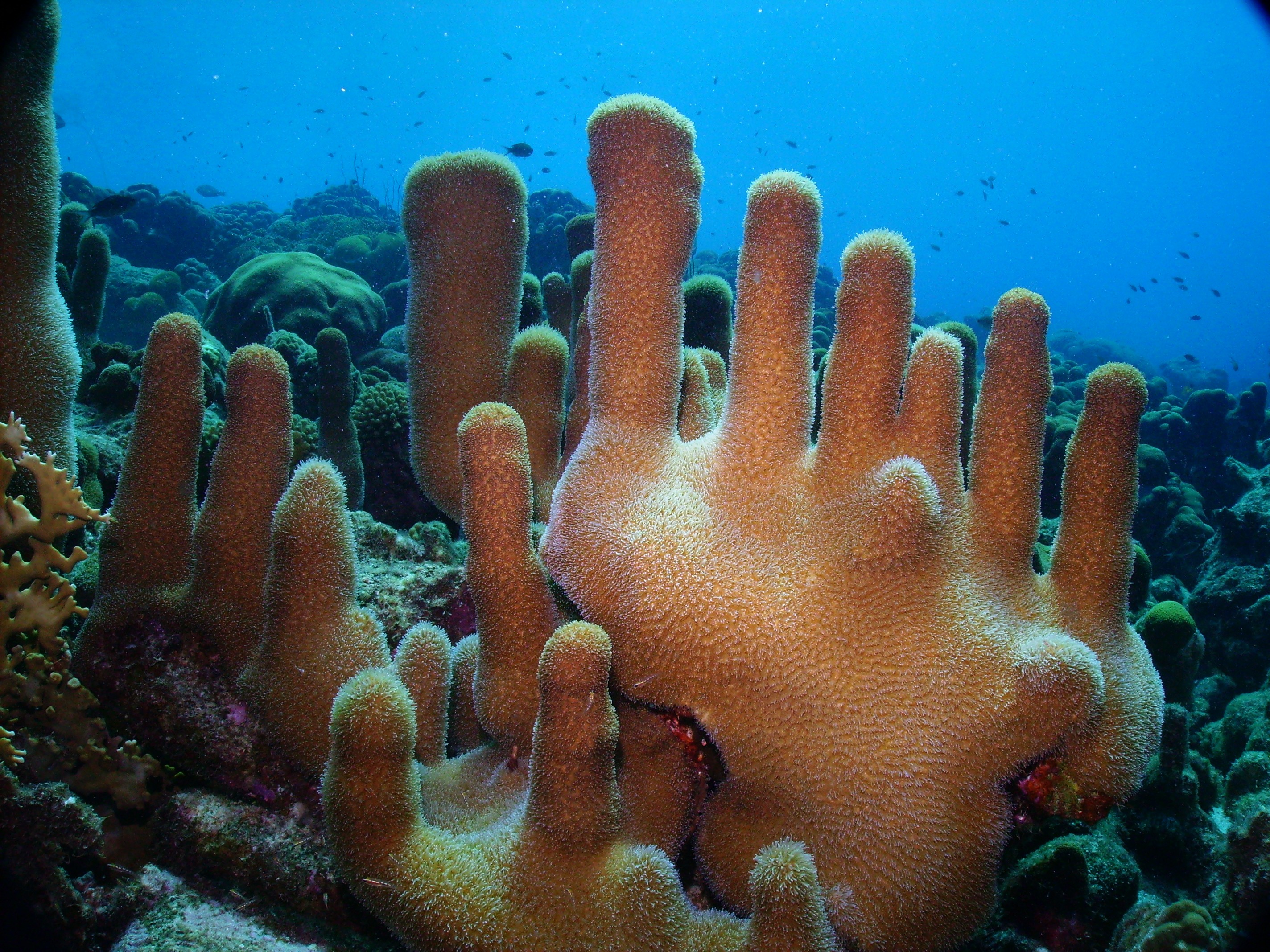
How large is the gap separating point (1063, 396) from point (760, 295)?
12402 mm

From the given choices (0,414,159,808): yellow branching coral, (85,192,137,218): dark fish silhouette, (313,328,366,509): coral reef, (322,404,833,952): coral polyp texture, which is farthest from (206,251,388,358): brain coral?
(322,404,833,952): coral polyp texture

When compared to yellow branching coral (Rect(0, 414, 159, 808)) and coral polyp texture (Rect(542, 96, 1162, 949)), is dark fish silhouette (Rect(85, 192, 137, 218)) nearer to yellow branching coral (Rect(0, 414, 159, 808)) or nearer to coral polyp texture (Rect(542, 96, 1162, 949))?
yellow branching coral (Rect(0, 414, 159, 808))

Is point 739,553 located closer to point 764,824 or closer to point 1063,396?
point 764,824

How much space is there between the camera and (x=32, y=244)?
2.39 meters

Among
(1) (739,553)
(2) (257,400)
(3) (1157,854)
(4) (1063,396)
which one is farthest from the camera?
(4) (1063,396)

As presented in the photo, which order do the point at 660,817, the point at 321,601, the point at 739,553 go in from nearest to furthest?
the point at 739,553 → the point at 660,817 → the point at 321,601

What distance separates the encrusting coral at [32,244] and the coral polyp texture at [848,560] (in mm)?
2097

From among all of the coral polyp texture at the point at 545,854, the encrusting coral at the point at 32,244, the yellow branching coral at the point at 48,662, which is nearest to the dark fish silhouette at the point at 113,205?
the encrusting coral at the point at 32,244

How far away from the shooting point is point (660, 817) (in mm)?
1719

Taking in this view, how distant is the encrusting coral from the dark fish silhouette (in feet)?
28.1

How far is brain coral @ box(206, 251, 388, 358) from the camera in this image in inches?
371

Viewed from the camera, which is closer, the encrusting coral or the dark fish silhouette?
the encrusting coral

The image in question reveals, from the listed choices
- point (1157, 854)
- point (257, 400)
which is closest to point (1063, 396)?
point (1157, 854)

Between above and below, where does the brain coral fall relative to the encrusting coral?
below
